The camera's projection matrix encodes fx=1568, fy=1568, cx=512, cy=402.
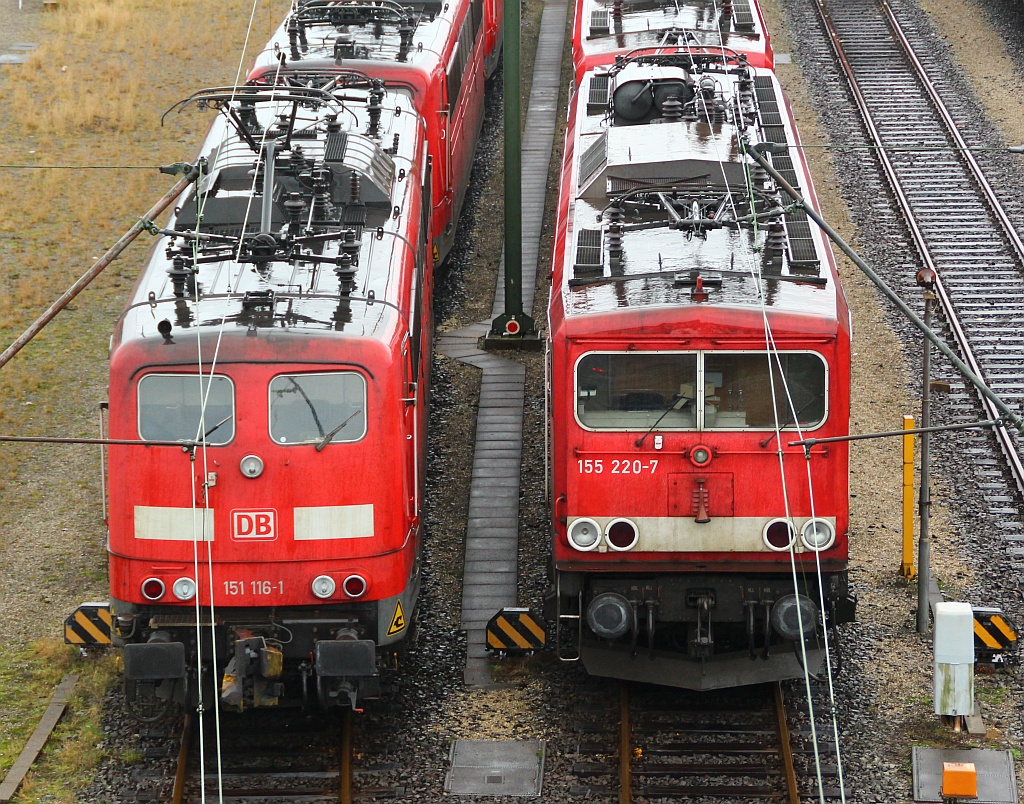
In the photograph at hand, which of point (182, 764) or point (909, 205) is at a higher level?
point (182, 764)

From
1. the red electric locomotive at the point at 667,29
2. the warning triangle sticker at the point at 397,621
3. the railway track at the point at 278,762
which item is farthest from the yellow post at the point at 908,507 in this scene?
the red electric locomotive at the point at 667,29

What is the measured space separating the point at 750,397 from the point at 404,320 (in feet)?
8.95

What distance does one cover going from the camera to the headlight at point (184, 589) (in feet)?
37.0

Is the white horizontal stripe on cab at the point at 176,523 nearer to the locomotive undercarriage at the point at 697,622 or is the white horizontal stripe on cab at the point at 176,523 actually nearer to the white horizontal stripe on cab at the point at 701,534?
the locomotive undercarriage at the point at 697,622

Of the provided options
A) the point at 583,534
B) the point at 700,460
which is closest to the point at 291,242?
the point at 583,534

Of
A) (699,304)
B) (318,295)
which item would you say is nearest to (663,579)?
(699,304)

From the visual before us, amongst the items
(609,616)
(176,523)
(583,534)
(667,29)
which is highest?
(667,29)

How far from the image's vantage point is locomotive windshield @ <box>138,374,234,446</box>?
11.2 metres

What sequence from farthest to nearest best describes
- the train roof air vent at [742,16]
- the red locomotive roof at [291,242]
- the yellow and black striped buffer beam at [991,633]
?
the train roof air vent at [742,16] → the yellow and black striped buffer beam at [991,633] → the red locomotive roof at [291,242]

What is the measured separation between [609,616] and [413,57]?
9.56 m

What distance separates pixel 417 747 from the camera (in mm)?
12070

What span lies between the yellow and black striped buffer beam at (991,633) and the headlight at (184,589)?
635 centimetres

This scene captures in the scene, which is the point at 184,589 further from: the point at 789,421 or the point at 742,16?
the point at 742,16

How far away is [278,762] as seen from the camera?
11812mm
